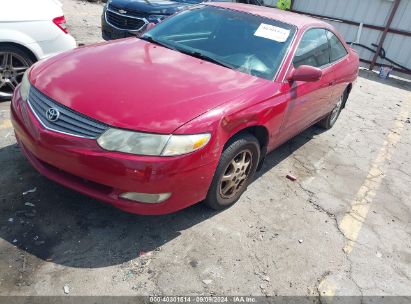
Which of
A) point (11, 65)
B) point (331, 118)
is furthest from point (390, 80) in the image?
point (11, 65)

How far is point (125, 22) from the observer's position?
6531 mm

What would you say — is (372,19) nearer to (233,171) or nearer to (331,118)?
(331,118)

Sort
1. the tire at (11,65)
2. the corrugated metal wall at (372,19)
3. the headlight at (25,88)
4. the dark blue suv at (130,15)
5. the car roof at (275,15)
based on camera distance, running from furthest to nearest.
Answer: the corrugated metal wall at (372,19), the dark blue suv at (130,15), the tire at (11,65), the car roof at (275,15), the headlight at (25,88)

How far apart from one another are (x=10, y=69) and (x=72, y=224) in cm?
246

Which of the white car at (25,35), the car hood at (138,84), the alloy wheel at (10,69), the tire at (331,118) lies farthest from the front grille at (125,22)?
the tire at (331,118)

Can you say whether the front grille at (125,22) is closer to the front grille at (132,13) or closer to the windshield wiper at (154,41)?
the front grille at (132,13)

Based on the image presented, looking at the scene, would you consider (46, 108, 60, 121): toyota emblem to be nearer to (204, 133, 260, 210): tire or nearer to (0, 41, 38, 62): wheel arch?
(204, 133, 260, 210): tire

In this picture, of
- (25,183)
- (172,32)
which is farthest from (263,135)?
(25,183)

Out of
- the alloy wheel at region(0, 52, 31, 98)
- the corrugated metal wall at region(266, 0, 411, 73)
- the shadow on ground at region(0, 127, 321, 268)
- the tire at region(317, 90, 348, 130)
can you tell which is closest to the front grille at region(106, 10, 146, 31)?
the alloy wheel at region(0, 52, 31, 98)

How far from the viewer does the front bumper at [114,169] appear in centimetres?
240

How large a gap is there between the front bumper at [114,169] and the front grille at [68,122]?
0.14 ft

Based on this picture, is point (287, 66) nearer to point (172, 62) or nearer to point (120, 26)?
point (172, 62)

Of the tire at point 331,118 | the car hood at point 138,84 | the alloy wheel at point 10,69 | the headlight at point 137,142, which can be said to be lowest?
the tire at point 331,118

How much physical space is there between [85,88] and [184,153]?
924 mm
